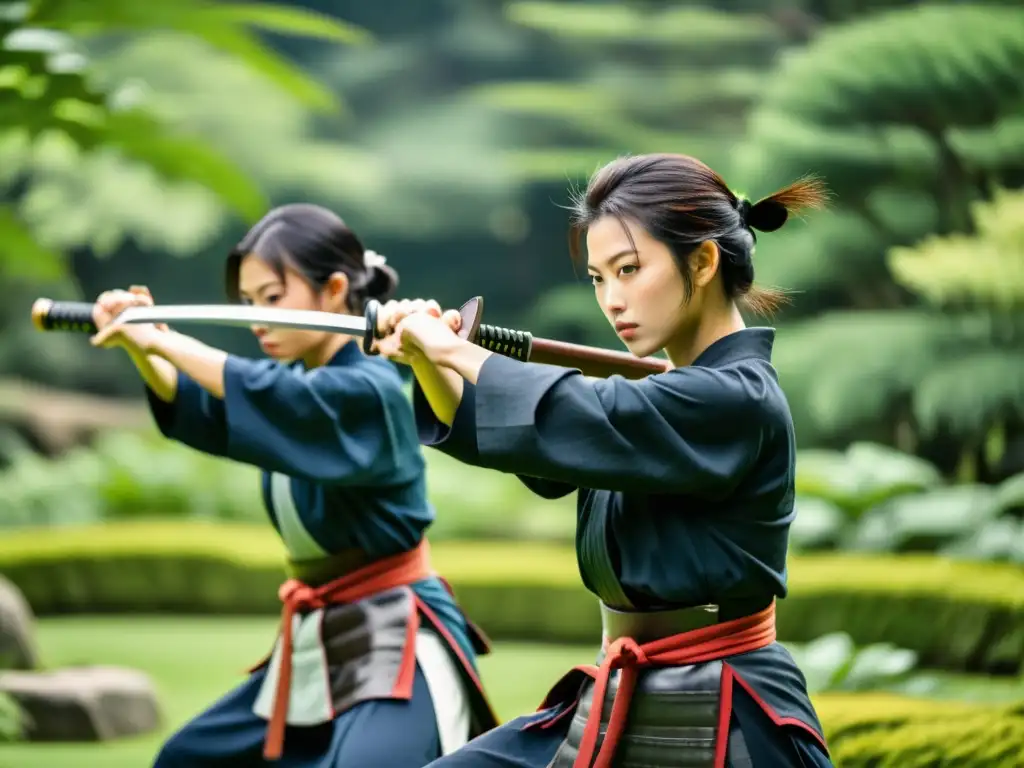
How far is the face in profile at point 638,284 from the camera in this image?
2168 mm

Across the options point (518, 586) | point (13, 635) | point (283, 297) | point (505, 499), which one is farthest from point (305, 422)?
point (505, 499)

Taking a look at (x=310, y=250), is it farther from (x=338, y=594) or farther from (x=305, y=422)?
(x=338, y=594)

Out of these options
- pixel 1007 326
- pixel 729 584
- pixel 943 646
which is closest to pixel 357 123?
pixel 1007 326

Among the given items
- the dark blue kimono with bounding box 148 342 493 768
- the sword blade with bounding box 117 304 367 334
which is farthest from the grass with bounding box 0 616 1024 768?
the sword blade with bounding box 117 304 367 334

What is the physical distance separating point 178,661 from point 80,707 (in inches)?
61.8

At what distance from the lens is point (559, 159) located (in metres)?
12.9

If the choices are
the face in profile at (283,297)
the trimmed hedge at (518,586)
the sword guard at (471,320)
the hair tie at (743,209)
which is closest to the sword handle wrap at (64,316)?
the face in profile at (283,297)

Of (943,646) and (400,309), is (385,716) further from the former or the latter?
(943,646)

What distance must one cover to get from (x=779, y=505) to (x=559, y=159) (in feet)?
36.2

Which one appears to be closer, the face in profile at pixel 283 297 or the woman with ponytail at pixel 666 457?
the woman with ponytail at pixel 666 457

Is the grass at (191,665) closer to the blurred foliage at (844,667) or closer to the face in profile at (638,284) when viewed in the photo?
the blurred foliage at (844,667)

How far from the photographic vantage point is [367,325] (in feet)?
7.04

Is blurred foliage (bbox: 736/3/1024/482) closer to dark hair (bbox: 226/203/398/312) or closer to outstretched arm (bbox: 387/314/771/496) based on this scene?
dark hair (bbox: 226/203/398/312)

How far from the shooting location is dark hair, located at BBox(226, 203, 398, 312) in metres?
3.16
